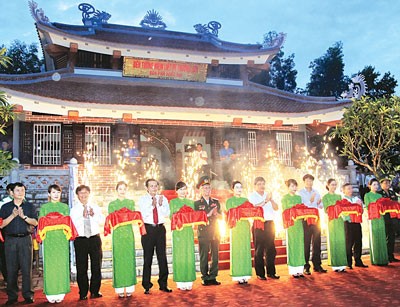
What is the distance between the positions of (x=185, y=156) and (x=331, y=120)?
566cm

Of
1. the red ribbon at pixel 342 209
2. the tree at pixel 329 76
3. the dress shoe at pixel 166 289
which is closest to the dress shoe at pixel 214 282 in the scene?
the dress shoe at pixel 166 289

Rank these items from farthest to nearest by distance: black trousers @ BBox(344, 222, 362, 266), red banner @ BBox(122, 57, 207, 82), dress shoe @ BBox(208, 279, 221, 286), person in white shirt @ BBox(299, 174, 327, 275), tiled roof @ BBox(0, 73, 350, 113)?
red banner @ BBox(122, 57, 207, 82), tiled roof @ BBox(0, 73, 350, 113), black trousers @ BBox(344, 222, 362, 266), person in white shirt @ BBox(299, 174, 327, 275), dress shoe @ BBox(208, 279, 221, 286)

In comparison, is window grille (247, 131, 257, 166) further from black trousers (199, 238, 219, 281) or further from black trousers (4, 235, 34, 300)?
black trousers (4, 235, 34, 300)

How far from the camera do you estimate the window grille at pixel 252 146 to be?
50.0ft

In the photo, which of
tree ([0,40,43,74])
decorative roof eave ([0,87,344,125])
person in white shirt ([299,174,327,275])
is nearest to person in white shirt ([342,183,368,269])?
person in white shirt ([299,174,327,275])

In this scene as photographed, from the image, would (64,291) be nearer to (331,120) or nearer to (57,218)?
(57,218)

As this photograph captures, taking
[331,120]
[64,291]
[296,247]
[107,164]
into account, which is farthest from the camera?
[331,120]

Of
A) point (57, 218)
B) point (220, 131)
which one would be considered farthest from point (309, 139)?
point (57, 218)

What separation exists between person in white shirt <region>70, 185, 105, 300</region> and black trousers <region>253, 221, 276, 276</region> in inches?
99.7

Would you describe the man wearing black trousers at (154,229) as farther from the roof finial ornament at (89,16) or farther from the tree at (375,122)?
the roof finial ornament at (89,16)

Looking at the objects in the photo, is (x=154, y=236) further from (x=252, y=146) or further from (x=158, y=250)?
(x=252, y=146)

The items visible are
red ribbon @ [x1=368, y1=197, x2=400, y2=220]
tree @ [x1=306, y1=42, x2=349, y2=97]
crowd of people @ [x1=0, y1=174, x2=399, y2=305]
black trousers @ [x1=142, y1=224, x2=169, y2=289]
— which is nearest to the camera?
crowd of people @ [x1=0, y1=174, x2=399, y2=305]

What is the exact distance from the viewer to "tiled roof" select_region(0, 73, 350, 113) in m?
12.7

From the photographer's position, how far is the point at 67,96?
40.2 ft
